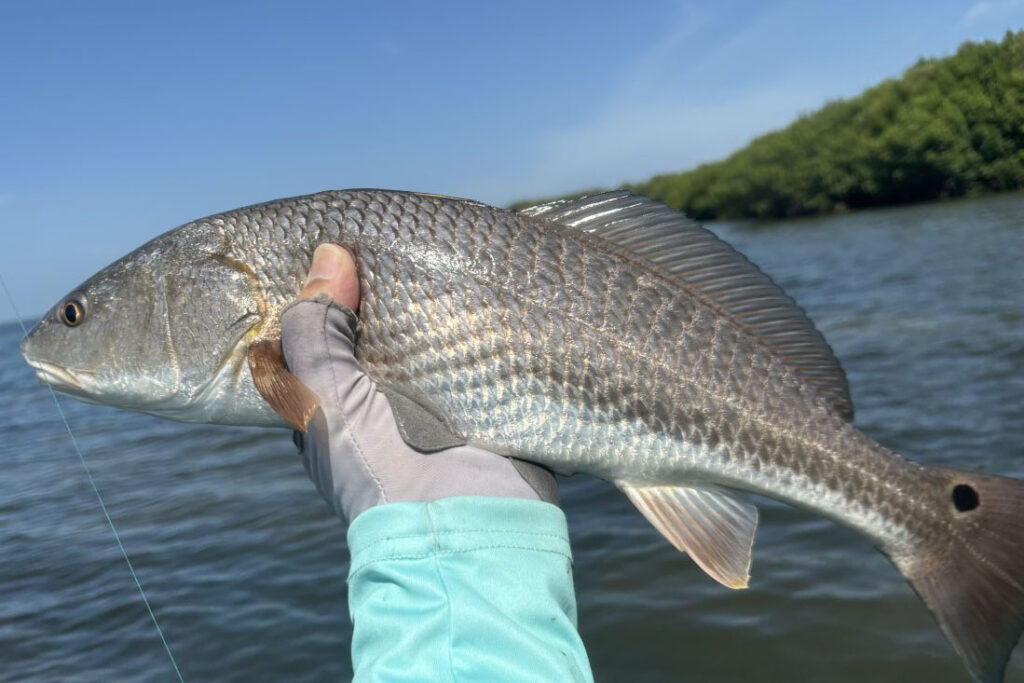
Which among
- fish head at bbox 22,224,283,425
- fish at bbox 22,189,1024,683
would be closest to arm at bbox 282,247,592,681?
fish at bbox 22,189,1024,683

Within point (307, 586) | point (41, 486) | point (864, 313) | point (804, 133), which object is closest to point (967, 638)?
point (307, 586)

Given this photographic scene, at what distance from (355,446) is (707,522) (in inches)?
51.5

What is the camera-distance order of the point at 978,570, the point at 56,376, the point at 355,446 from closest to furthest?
the point at 355,446
the point at 978,570
the point at 56,376

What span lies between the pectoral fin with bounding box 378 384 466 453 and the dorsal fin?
811 mm

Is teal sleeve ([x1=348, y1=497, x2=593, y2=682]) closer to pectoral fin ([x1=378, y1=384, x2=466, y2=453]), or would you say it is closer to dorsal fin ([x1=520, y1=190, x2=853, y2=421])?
pectoral fin ([x1=378, y1=384, x2=466, y2=453])

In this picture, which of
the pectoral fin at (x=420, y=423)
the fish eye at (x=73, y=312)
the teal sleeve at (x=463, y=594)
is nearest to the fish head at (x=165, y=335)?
the fish eye at (x=73, y=312)

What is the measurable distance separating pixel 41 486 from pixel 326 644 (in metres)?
5.77

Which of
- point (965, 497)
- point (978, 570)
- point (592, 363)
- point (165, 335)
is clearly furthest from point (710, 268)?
point (165, 335)

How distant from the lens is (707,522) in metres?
3.12

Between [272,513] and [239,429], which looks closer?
[272,513]

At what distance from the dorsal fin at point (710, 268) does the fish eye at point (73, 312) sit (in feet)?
5.60

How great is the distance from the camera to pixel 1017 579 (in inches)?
112

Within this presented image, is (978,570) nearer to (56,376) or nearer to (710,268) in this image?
(710,268)

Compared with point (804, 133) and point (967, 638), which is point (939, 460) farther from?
point (804, 133)
